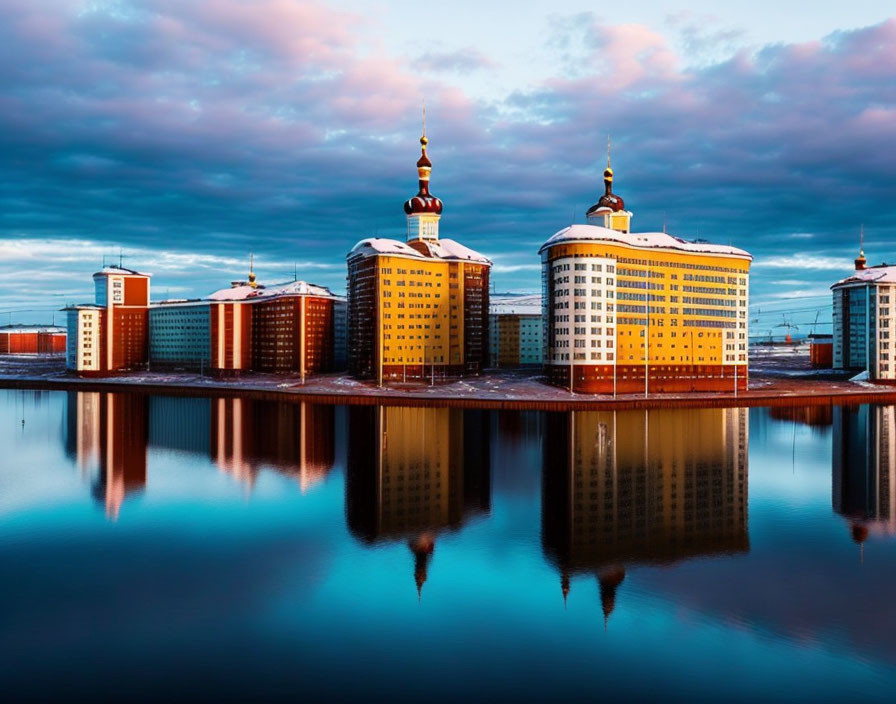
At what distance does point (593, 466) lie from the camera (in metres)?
49.4

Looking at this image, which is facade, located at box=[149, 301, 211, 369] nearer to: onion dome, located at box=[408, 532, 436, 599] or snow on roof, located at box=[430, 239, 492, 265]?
snow on roof, located at box=[430, 239, 492, 265]

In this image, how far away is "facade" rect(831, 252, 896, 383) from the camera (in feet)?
395

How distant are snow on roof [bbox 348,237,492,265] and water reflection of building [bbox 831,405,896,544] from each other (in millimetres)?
60755

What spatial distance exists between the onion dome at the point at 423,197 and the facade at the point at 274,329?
98.0 ft

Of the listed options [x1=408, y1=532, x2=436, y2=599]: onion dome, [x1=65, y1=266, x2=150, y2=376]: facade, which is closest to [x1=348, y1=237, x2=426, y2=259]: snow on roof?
[x1=65, y1=266, x2=150, y2=376]: facade

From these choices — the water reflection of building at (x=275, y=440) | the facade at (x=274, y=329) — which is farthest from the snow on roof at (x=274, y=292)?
the water reflection of building at (x=275, y=440)

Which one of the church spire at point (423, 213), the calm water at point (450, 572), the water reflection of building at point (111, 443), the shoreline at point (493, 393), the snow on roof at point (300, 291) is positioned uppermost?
the church spire at point (423, 213)

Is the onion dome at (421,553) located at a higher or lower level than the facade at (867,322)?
lower

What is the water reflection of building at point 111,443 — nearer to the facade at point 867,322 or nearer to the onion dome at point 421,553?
the onion dome at point 421,553

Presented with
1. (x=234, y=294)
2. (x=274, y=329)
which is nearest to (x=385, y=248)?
(x=274, y=329)

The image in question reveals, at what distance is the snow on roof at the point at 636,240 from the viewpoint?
9556 centimetres

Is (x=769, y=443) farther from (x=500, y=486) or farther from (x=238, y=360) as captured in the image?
(x=238, y=360)

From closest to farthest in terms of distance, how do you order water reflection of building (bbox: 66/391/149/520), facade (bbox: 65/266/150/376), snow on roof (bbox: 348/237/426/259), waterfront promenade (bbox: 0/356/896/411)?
water reflection of building (bbox: 66/391/149/520) < waterfront promenade (bbox: 0/356/896/411) < snow on roof (bbox: 348/237/426/259) < facade (bbox: 65/266/150/376)

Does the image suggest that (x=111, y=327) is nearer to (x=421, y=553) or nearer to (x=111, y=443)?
(x=111, y=443)
